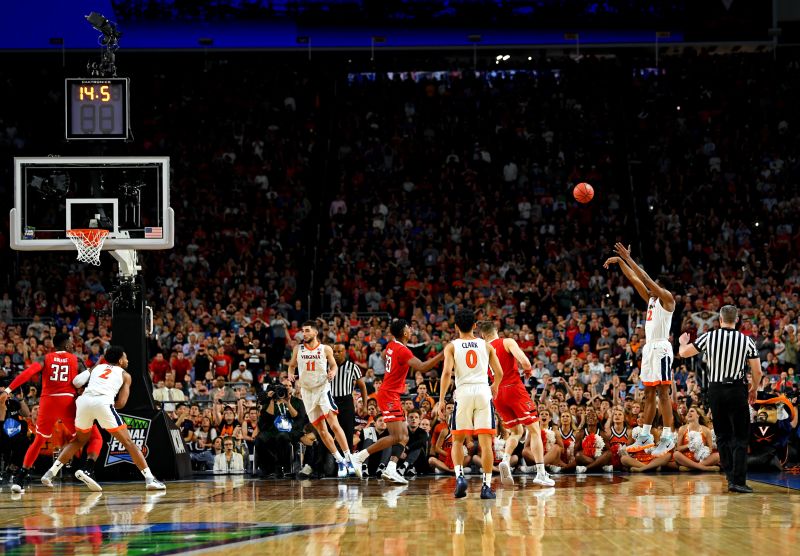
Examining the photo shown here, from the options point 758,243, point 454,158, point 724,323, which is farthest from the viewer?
point 454,158

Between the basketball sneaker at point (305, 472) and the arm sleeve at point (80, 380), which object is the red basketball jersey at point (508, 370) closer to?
the basketball sneaker at point (305, 472)

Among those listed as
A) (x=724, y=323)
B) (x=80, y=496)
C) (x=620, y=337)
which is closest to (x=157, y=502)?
(x=80, y=496)

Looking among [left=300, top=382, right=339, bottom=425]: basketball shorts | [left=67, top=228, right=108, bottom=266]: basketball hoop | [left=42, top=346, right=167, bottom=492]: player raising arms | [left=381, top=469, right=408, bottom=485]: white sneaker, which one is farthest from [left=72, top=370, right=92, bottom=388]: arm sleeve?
[left=381, top=469, right=408, bottom=485]: white sneaker

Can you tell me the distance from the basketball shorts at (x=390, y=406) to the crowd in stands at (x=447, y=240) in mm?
2426

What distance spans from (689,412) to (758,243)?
10.8 meters

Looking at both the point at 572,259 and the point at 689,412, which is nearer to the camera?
the point at 689,412

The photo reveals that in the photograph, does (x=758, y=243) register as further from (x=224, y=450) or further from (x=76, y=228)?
(x=76, y=228)

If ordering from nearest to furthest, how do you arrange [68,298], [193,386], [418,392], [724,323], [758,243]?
[724,323]
[418,392]
[193,386]
[68,298]
[758,243]

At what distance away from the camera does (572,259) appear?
1049 inches

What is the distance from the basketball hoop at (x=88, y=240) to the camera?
1602 cm

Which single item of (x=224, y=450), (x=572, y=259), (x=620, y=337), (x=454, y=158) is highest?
(x=454, y=158)

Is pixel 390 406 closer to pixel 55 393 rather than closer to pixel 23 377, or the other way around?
pixel 55 393

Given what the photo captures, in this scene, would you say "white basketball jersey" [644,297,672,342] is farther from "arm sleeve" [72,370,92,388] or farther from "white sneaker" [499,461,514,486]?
"arm sleeve" [72,370,92,388]

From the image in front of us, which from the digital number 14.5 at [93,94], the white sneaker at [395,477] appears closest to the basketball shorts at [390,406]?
the white sneaker at [395,477]
